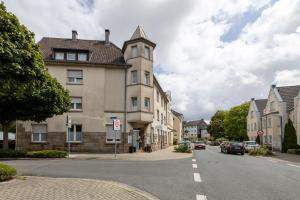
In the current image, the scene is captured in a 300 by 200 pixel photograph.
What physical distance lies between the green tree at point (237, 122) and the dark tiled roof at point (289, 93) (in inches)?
1125

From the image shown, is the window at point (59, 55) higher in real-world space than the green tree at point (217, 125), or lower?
higher

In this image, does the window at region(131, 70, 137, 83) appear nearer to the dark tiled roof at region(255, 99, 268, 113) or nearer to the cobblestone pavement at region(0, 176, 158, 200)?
the cobblestone pavement at region(0, 176, 158, 200)

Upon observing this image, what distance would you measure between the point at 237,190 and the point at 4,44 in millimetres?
8043

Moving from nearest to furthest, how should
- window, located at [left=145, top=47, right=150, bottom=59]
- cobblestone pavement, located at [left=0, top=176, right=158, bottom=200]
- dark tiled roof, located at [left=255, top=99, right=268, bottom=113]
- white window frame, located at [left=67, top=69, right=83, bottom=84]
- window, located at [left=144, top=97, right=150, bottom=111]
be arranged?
1. cobblestone pavement, located at [left=0, top=176, right=158, bottom=200]
2. white window frame, located at [left=67, top=69, right=83, bottom=84]
3. window, located at [left=144, top=97, right=150, bottom=111]
4. window, located at [left=145, top=47, right=150, bottom=59]
5. dark tiled roof, located at [left=255, top=99, right=268, bottom=113]

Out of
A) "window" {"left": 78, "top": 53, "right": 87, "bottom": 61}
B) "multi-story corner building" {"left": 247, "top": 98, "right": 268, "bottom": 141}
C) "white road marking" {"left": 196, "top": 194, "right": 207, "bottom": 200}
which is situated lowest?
"white road marking" {"left": 196, "top": 194, "right": 207, "bottom": 200}

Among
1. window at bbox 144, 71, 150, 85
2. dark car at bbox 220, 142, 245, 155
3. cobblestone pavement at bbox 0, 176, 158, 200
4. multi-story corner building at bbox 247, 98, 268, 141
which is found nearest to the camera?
cobblestone pavement at bbox 0, 176, 158, 200

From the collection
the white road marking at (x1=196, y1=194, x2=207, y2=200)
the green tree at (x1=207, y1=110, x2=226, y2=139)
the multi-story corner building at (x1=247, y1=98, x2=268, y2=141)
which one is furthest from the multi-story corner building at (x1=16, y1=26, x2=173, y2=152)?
the green tree at (x1=207, y1=110, x2=226, y2=139)

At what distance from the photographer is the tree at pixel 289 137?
43.9 m

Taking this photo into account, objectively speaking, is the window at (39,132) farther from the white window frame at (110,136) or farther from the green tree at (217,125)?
the green tree at (217,125)

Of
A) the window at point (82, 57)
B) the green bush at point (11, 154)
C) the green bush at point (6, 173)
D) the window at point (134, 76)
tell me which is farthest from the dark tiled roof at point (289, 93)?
the green bush at point (6, 173)

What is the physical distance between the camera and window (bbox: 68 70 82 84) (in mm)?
33750

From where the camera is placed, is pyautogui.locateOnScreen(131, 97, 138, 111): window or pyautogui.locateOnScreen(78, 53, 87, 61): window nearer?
pyautogui.locateOnScreen(131, 97, 138, 111): window

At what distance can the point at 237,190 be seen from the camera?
10.8 metres

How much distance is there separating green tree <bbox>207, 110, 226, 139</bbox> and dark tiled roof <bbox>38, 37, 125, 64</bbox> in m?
85.2
